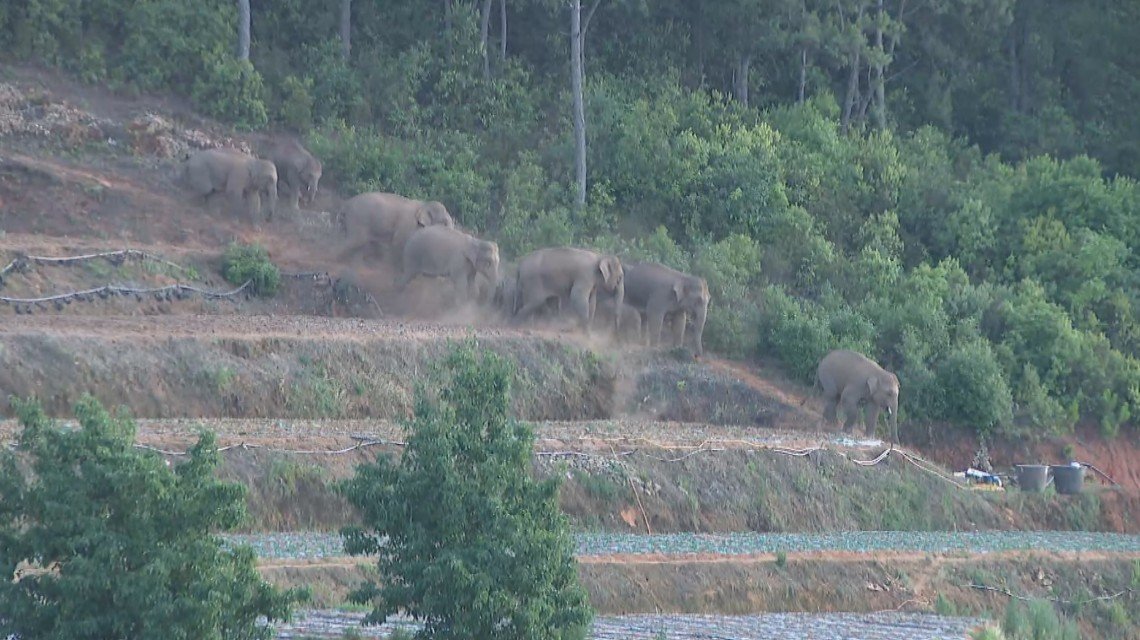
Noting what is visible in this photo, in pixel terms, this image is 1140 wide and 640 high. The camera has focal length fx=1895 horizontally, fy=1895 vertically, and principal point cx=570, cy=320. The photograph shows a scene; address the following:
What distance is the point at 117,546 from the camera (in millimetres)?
16094

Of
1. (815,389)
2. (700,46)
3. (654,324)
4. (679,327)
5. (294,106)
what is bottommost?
(815,389)

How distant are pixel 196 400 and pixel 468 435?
10782mm

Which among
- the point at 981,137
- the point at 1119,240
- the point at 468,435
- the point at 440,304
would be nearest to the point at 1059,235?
the point at 1119,240

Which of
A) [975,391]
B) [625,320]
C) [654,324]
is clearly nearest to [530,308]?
[625,320]

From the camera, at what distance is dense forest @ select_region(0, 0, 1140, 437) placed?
38.2 m

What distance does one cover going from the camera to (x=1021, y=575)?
87.7 feet

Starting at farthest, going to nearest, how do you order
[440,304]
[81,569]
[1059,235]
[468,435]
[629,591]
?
[1059,235] < [440,304] < [629,591] < [468,435] < [81,569]

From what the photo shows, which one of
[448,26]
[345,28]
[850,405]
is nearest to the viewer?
[850,405]

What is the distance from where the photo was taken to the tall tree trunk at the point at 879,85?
46.4 m

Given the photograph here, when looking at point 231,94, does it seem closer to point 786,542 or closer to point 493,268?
point 493,268

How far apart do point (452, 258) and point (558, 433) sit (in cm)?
747

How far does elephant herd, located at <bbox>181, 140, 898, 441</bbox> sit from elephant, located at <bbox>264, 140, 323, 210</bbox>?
1.31 m

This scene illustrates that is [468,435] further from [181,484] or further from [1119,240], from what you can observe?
[1119,240]

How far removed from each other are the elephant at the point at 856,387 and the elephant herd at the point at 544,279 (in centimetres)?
2
